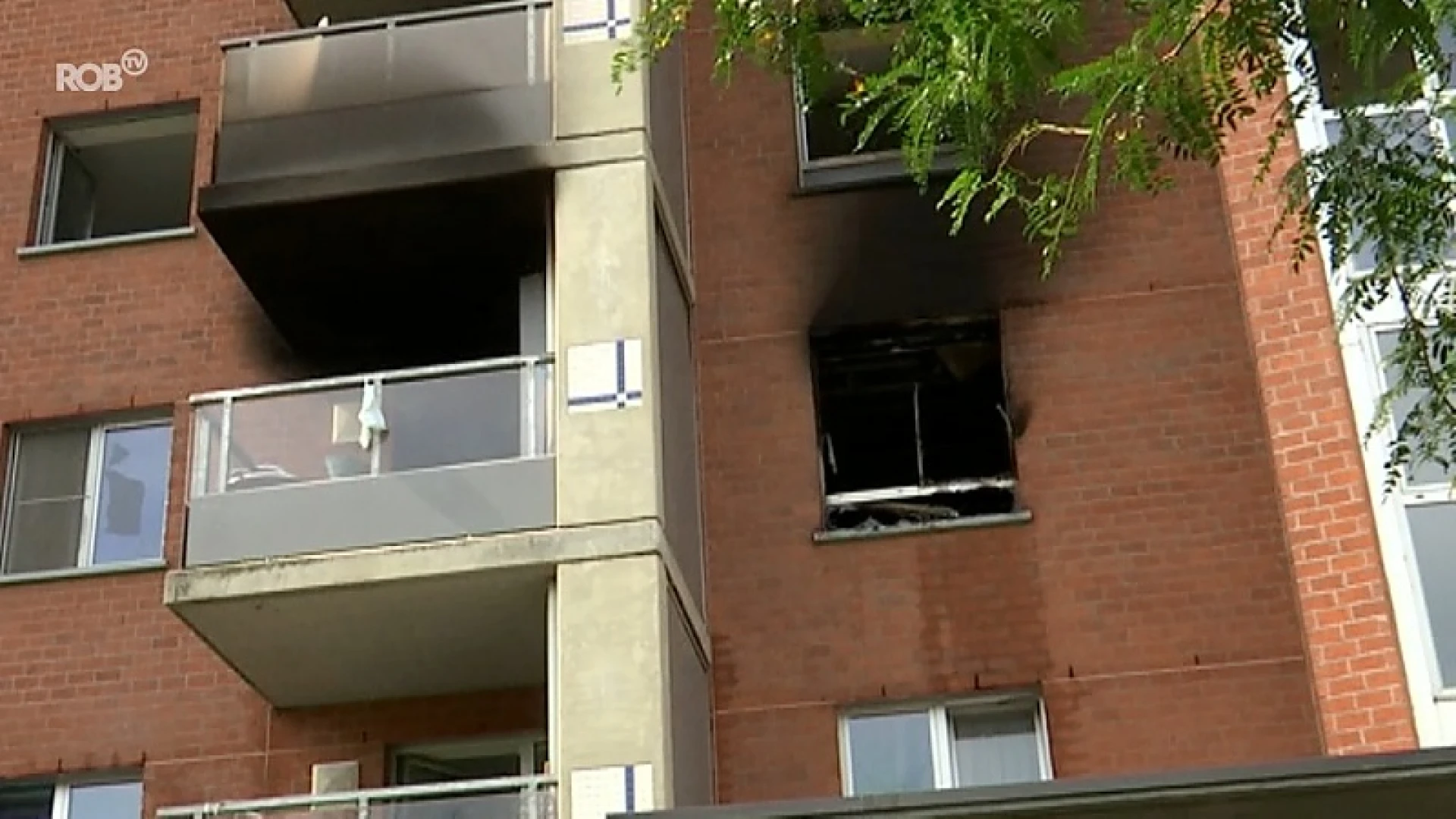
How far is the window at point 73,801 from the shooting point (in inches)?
535

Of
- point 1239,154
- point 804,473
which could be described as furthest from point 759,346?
point 1239,154

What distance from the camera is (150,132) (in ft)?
54.4

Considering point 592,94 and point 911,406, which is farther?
point 911,406

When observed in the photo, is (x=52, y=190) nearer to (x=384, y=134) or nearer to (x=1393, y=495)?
(x=384, y=134)

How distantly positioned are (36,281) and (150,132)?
1746 millimetres

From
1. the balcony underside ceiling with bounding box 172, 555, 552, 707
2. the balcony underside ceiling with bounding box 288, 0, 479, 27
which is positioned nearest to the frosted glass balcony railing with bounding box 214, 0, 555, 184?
the balcony underside ceiling with bounding box 288, 0, 479, 27

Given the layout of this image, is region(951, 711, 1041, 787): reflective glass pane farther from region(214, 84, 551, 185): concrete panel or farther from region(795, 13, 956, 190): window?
region(214, 84, 551, 185): concrete panel

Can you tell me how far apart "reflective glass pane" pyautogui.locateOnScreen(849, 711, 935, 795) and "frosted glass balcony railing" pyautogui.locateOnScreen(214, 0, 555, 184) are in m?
4.56

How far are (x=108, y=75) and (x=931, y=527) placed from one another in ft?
26.3

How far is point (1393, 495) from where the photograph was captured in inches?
486

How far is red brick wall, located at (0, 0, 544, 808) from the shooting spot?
13531 mm

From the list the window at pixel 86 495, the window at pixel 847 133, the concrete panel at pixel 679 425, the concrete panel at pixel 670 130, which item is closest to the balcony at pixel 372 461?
the concrete panel at pixel 679 425

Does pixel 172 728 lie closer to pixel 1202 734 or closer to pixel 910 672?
pixel 910 672

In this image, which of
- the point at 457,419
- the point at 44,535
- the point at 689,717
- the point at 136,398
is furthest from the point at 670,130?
the point at 44,535
